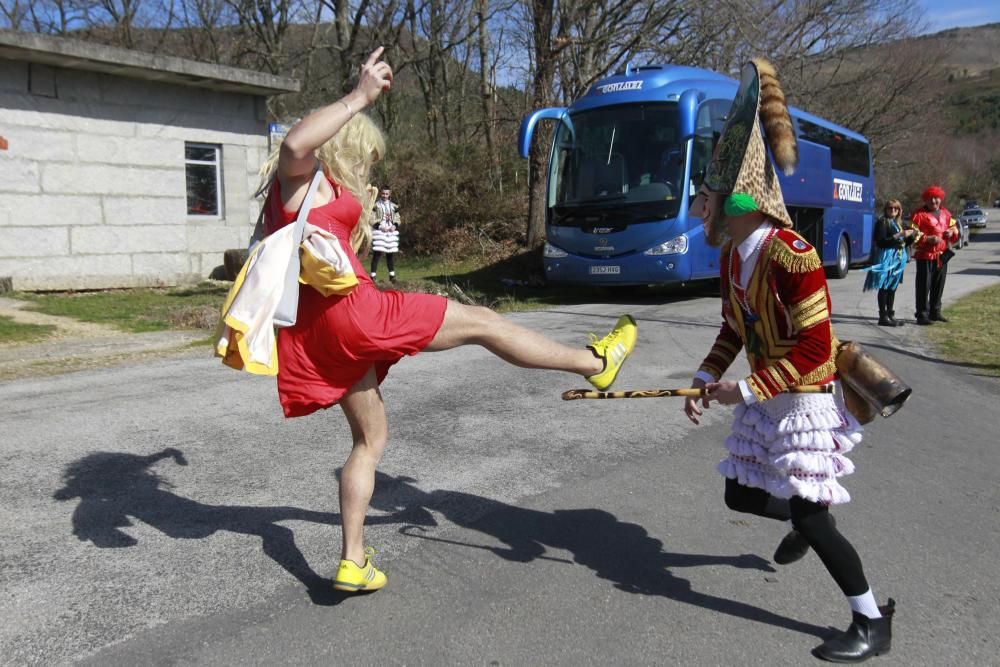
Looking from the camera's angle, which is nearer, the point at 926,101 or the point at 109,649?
the point at 109,649

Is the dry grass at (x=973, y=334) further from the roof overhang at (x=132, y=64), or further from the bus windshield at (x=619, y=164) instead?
the roof overhang at (x=132, y=64)

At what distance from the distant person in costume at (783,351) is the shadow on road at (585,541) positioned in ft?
1.16

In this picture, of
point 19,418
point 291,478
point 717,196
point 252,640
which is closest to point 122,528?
point 291,478

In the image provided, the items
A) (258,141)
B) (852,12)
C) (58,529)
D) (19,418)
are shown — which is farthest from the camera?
(852,12)

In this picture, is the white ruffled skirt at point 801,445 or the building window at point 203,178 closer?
the white ruffled skirt at point 801,445

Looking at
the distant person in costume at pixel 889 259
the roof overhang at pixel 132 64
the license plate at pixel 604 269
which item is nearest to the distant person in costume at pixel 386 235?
the roof overhang at pixel 132 64

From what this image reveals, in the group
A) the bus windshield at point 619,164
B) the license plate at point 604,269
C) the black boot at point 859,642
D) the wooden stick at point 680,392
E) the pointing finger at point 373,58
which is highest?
the bus windshield at point 619,164

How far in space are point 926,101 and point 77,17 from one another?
36655 mm

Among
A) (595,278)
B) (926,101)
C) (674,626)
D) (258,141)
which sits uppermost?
(926,101)

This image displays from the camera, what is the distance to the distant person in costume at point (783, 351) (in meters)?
2.84

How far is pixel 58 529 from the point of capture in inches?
149

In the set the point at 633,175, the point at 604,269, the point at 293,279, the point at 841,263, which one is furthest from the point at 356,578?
the point at 841,263

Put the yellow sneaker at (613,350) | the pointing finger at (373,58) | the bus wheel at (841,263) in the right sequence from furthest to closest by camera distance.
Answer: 1. the bus wheel at (841,263)
2. the yellow sneaker at (613,350)
3. the pointing finger at (373,58)

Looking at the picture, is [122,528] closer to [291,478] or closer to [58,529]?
[58,529]
